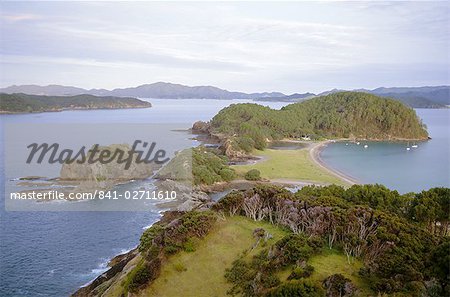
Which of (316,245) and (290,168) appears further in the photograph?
(290,168)

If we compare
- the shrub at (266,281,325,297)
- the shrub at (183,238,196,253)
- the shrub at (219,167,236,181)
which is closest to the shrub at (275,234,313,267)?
the shrub at (266,281,325,297)

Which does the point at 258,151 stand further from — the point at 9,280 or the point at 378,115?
the point at 9,280

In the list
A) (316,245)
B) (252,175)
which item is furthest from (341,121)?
(316,245)

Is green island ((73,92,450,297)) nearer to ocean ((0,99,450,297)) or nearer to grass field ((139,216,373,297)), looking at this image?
grass field ((139,216,373,297))

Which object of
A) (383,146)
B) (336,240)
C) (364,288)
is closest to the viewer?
(364,288)

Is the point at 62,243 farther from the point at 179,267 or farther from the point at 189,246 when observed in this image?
the point at 179,267

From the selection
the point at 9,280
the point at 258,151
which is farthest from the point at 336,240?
the point at 258,151
